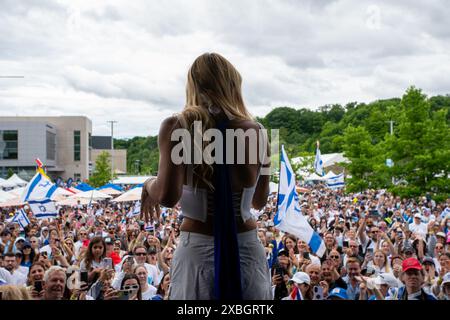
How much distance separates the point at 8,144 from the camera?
7856 centimetres

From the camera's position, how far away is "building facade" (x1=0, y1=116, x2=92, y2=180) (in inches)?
3093

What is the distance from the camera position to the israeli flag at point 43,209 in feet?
49.5

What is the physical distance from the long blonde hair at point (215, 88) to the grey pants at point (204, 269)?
1.57 feet

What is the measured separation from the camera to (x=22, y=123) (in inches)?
3086

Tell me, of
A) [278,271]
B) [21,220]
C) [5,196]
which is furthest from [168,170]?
[5,196]

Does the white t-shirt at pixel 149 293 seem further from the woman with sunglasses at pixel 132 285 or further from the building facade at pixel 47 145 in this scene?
the building facade at pixel 47 145

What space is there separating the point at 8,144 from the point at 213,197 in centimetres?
8238

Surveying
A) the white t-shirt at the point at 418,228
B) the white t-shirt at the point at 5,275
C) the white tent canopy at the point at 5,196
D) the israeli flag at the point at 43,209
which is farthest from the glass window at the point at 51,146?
the white t-shirt at the point at 5,275

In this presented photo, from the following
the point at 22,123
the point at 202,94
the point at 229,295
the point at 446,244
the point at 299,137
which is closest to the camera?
the point at 229,295

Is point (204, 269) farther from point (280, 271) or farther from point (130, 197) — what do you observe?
point (130, 197)

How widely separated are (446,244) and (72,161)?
84.1 m

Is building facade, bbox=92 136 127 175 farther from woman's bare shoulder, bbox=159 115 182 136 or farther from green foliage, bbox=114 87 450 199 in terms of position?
woman's bare shoulder, bbox=159 115 182 136
